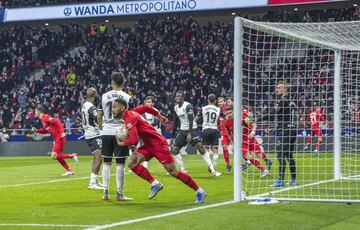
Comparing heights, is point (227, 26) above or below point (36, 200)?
above

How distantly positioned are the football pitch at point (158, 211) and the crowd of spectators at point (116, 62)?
904 inches

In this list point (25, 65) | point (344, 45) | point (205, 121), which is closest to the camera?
point (344, 45)

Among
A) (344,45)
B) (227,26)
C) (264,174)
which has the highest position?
(227,26)

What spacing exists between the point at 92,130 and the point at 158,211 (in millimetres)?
6283

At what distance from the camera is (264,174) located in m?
17.7

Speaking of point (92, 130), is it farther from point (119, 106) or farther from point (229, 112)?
point (119, 106)

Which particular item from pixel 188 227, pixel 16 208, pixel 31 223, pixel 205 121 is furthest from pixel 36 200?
pixel 205 121

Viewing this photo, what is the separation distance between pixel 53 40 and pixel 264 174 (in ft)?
110

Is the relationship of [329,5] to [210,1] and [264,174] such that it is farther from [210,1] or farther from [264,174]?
[264,174]

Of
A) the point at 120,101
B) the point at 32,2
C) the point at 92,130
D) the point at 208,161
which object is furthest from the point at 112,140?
the point at 32,2

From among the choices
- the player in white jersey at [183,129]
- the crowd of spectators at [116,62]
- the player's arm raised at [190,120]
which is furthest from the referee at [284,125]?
the crowd of spectators at [116,62]

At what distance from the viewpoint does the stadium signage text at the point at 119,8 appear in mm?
42594

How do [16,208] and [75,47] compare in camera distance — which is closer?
[16,208]

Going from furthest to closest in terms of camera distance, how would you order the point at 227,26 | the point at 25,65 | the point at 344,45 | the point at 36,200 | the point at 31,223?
the point at 25,65, the point at 227,26, the point at 344,45, the point at 36,200, the point at 31,223
